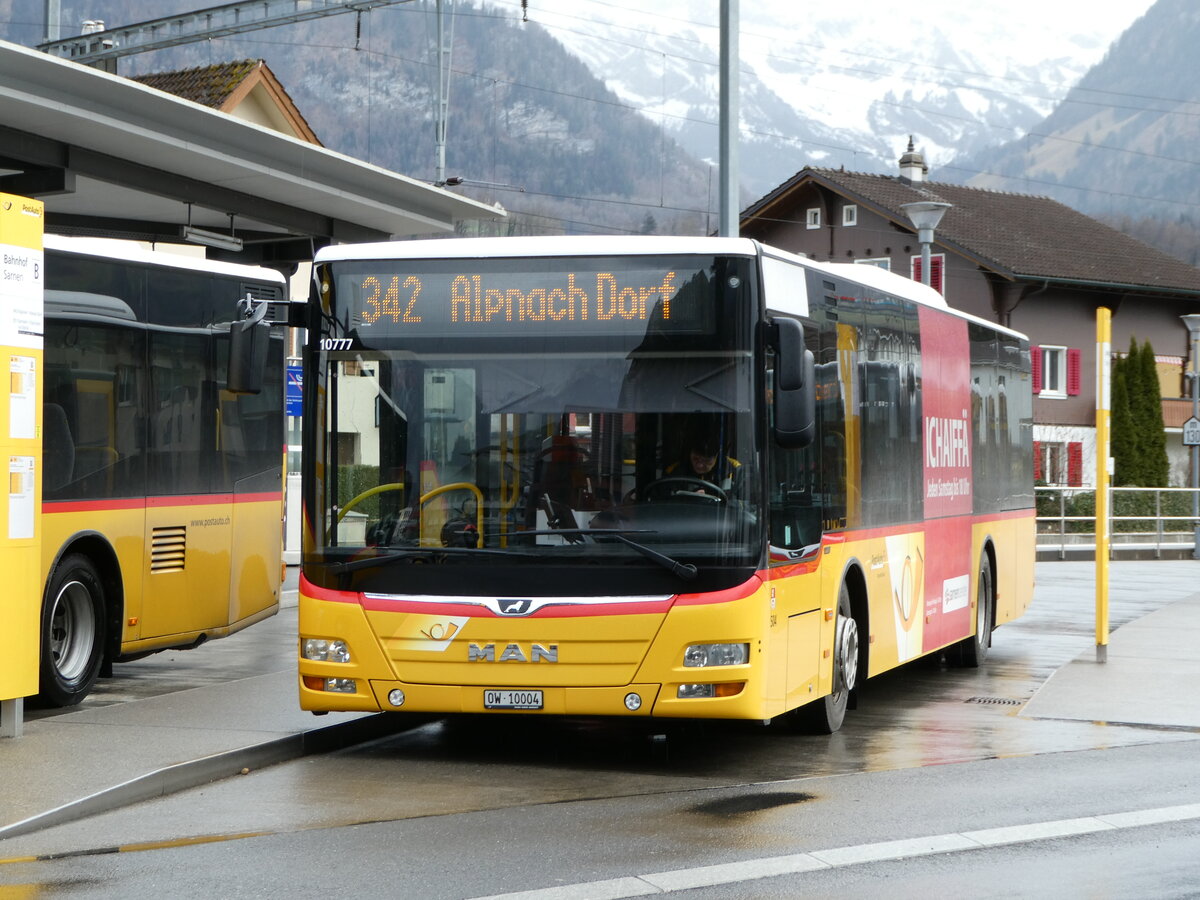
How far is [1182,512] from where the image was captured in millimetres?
39125

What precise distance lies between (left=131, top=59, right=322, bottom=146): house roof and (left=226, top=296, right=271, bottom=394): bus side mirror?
83.8 ft

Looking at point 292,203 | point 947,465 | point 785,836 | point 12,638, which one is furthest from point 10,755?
point 292,203

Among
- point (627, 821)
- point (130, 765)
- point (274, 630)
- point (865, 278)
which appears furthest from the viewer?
point (274, 630)

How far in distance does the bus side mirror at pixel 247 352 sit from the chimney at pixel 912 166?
53683 millimetres

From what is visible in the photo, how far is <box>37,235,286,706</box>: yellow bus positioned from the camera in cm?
1196

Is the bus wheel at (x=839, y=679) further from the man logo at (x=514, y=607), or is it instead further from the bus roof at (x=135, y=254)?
the bus roof at (x=135, y=254)

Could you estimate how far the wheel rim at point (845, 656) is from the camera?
37.5ft

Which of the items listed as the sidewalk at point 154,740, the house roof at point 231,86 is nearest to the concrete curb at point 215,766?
the sidewalk at point 154,740

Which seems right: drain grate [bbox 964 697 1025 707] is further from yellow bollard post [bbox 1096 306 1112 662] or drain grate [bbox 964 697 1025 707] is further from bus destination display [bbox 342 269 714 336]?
bus destination display [bbox 342 269 714 336]

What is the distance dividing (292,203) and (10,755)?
13.1 meters

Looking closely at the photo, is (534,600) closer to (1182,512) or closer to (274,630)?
(274,630)

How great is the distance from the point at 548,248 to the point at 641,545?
5.50ft

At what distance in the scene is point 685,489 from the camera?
9.64 metres

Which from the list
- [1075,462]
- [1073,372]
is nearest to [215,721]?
[1075,462]
